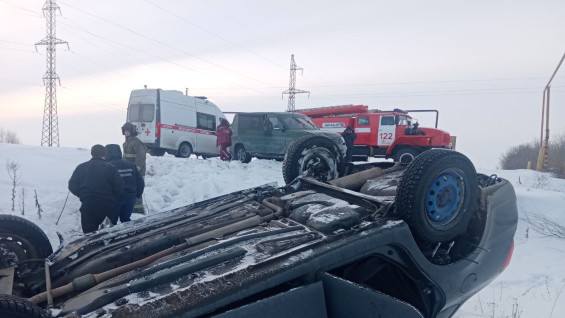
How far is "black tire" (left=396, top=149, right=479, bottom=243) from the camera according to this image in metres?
2.25

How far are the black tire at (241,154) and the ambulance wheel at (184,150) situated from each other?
80.3 inches

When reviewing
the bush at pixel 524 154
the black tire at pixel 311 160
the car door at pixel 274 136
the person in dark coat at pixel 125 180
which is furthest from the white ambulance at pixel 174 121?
the bush at pixel 524 154

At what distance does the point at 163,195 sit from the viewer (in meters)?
7.53

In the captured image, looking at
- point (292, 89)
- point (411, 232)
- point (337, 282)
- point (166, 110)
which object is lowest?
point (337, 282)

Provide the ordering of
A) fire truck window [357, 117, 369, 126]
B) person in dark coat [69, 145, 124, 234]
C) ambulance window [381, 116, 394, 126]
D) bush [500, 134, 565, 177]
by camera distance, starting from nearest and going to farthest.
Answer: person in dark coat [69, 145, 124, 234] → ambulance window [381, 116, 394, 126] → fire truck window [357, 117, 369, 126] → bush [500, 134, 565, 177]

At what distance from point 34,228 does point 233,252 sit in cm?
180

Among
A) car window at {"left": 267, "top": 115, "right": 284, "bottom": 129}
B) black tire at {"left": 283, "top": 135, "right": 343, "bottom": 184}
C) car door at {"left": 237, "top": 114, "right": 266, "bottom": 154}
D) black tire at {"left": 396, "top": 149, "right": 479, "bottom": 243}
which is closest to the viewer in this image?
black tire at {"left": 396, "top": 149, "right": 479, "bottom": 243}

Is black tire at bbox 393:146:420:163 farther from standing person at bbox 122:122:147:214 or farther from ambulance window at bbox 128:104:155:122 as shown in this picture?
standing person at bbox 122:122:147:214

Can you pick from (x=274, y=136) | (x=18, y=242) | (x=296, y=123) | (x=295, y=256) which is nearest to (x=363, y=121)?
(x=296, y=123)

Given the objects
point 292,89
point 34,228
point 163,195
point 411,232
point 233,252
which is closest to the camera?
point 233,252

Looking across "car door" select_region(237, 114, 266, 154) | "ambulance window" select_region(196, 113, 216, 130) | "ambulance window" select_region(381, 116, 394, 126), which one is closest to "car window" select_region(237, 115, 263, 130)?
"car door" select_region(237, 114, 266, 154)

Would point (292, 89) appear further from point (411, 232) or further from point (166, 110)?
point (411, 232)

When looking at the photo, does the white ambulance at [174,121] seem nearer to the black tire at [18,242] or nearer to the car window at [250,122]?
the car window at [250,122]

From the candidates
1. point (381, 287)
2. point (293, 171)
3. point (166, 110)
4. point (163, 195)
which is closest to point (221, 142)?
point (166, 110)
